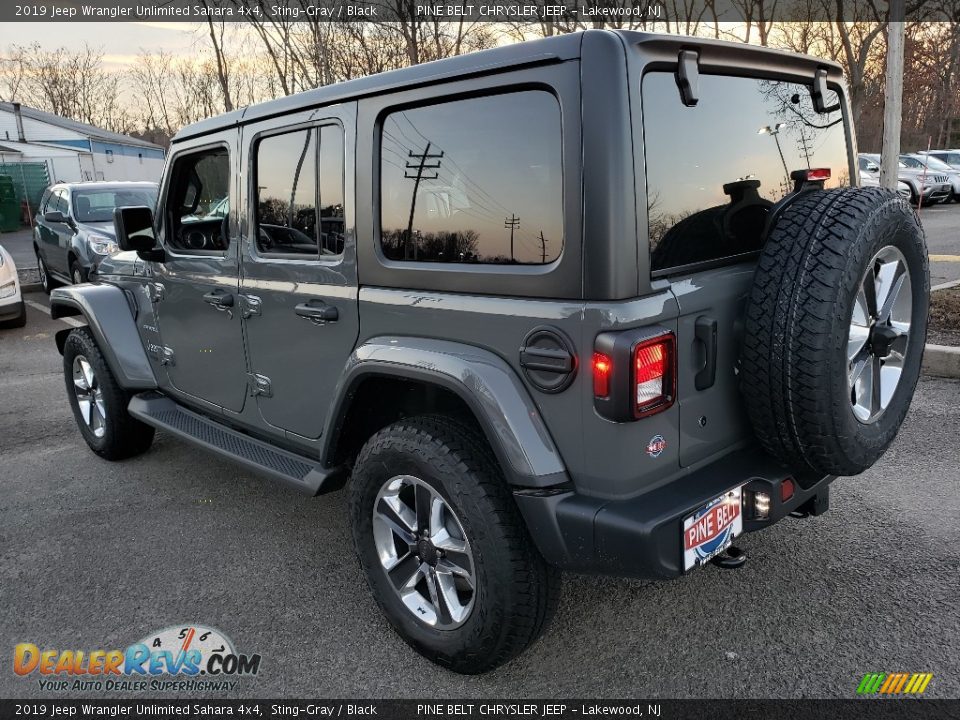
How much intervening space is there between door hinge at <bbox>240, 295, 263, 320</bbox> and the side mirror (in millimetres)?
1003

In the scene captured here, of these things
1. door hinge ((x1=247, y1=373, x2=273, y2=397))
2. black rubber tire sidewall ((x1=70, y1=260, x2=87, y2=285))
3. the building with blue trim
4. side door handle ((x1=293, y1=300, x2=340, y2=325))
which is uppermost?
the building with blue trim

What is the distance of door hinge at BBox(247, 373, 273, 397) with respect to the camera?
3199 mm

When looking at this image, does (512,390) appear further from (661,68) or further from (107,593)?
(107,593)

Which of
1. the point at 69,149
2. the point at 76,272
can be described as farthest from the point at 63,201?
the point at 69,149

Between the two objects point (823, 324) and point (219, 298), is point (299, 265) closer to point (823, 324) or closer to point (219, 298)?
point (219, 298)

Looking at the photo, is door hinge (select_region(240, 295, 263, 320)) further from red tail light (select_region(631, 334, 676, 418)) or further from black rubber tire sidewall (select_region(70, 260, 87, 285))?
black rubber tire sidewall (select_region(70, 260, 87, 285))

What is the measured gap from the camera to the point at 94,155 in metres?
35.4

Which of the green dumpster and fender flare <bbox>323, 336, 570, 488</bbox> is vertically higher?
the green dumpster

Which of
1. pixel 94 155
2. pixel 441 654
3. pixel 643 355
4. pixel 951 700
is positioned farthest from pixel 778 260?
pixel 94 155

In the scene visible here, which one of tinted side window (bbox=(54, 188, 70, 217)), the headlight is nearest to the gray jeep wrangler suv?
the headlight

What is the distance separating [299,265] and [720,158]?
1620 mm

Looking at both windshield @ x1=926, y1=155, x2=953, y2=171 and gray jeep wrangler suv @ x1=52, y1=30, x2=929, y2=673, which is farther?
windshield @ x1=926, y1=155, x2=953, y2=171

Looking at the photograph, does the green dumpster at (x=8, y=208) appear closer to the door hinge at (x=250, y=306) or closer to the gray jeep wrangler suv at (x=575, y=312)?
the door hinge at (x=250, y=306)

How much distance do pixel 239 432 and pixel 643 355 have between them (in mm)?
2285
